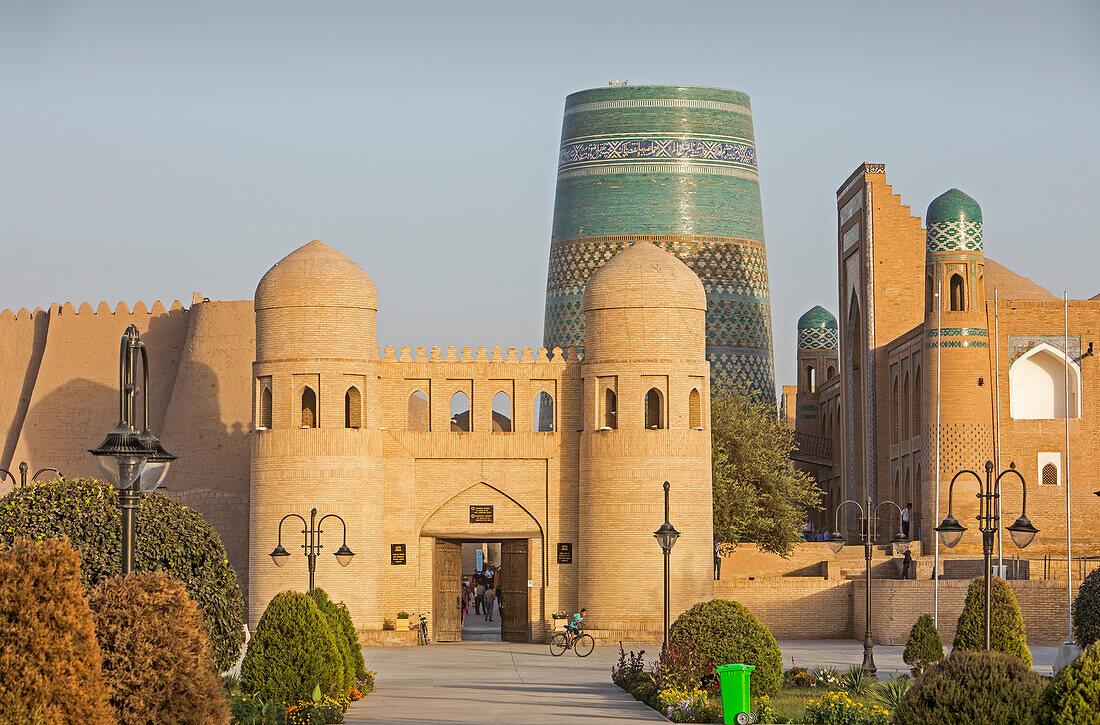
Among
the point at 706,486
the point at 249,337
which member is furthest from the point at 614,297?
the point at 249,337

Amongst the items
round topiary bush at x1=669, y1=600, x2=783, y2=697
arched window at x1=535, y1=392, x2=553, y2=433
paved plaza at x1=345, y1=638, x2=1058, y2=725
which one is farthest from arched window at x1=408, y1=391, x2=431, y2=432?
round topiary bush at x1=669, y1=600, x2=783, y2=697

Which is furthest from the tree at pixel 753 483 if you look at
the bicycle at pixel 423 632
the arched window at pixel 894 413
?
the bicycle at pixel 423 632

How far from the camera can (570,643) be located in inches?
1156

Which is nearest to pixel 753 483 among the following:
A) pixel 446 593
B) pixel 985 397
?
pixel 985 397

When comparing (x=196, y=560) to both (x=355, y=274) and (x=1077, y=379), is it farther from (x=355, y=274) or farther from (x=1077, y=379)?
(x=1077, y=379)

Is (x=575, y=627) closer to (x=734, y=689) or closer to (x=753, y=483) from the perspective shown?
(x=753, y=483)

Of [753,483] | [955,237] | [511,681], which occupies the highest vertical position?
[955,237]

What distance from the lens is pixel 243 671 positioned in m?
17.2

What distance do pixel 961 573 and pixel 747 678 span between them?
16.6 m

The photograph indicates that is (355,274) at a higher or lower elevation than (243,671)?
higher

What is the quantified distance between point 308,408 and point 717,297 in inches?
608

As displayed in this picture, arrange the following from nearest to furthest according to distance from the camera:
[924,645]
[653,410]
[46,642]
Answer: [46,642], [924,645], [653,410]

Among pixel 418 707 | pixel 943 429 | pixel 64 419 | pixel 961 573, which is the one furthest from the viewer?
pixel 64 419

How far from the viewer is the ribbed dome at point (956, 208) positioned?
120 ft
